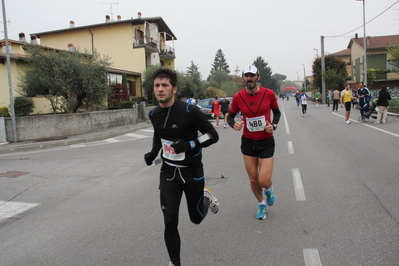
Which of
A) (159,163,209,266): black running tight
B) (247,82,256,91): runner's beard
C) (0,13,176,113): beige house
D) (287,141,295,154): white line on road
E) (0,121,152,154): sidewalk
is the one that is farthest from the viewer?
(0,13,176,113): beige house

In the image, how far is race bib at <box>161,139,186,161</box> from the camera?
3.25m

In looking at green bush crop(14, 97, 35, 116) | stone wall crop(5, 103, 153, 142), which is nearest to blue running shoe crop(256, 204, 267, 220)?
stone wall crop(5, 103, 153, 142)

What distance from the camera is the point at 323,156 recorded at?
337 inches

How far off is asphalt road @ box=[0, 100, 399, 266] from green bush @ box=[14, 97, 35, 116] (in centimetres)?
870

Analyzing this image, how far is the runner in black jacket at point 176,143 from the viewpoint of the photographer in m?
3.19

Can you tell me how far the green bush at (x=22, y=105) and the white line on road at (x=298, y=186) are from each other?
→ 14.1 meters

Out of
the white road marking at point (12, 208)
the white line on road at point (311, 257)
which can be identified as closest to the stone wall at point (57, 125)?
the white road marking at point (12, 208)

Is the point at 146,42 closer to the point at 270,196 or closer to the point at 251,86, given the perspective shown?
the point at 251,86

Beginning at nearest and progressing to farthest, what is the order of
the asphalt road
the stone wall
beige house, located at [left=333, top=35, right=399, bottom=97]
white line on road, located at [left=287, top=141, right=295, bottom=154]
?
1. the asphalt road
2. white line on road, located at [left=287, top=141, right=295, bottom=154]
3. the stone wall
4. beige house, located at [left=333, top=35, right=399, bottom=97]

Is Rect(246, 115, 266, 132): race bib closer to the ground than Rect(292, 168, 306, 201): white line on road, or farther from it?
farther from it

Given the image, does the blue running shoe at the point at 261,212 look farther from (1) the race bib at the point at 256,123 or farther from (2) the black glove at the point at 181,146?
(2) the black glove at the point at 181,146

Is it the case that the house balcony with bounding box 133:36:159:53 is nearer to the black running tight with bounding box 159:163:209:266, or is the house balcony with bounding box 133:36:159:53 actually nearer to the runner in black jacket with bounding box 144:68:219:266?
the runner in black jacket with bounding box 144:68:219:266

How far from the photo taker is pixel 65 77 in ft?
55.4

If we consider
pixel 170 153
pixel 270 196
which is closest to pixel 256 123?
pixel 270 196
